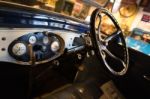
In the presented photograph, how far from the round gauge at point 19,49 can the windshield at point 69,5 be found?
27 centimetres

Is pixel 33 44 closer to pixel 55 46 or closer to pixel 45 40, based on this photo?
pixel 45 40

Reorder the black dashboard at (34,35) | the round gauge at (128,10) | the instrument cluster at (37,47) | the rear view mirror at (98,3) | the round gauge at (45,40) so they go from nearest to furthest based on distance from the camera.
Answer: the black dashboard at (34,35), the instrument cluster at (37,47), the round gauge at (45,40), the rear view mirror at (98,3), the round gauge at (128,10)

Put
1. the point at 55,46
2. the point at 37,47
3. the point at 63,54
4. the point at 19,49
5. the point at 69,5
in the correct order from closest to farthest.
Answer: the point at 19,49
the point at 37,47
the point at 55,46
the point at 63,54
the point at 69,5

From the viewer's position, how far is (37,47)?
1284 mm

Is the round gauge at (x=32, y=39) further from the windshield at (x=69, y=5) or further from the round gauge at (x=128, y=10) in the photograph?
the round gauge at (x=128, y=10)

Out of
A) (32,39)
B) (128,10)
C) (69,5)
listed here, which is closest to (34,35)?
(32,39)

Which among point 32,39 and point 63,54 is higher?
point 32,39

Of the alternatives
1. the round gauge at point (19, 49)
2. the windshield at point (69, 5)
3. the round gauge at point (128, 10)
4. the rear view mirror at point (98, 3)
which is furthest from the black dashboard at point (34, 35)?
the round gauge at point (128, 10)

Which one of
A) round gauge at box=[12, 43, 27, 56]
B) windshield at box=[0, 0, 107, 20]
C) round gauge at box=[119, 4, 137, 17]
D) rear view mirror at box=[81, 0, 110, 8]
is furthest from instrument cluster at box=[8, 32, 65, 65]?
round gauge at box=[119, 4, 137, 17]

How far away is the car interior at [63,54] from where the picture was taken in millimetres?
1128

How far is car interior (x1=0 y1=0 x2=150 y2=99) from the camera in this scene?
1128 millimetres

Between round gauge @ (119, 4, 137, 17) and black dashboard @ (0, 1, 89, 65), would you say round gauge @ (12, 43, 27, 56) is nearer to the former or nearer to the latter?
black dashboard @ (0, 1, 89, 65)

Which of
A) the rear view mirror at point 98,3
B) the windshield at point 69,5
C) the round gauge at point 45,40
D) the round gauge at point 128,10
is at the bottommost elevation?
the round gauge at point 128,10

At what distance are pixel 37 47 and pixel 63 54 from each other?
27cm
